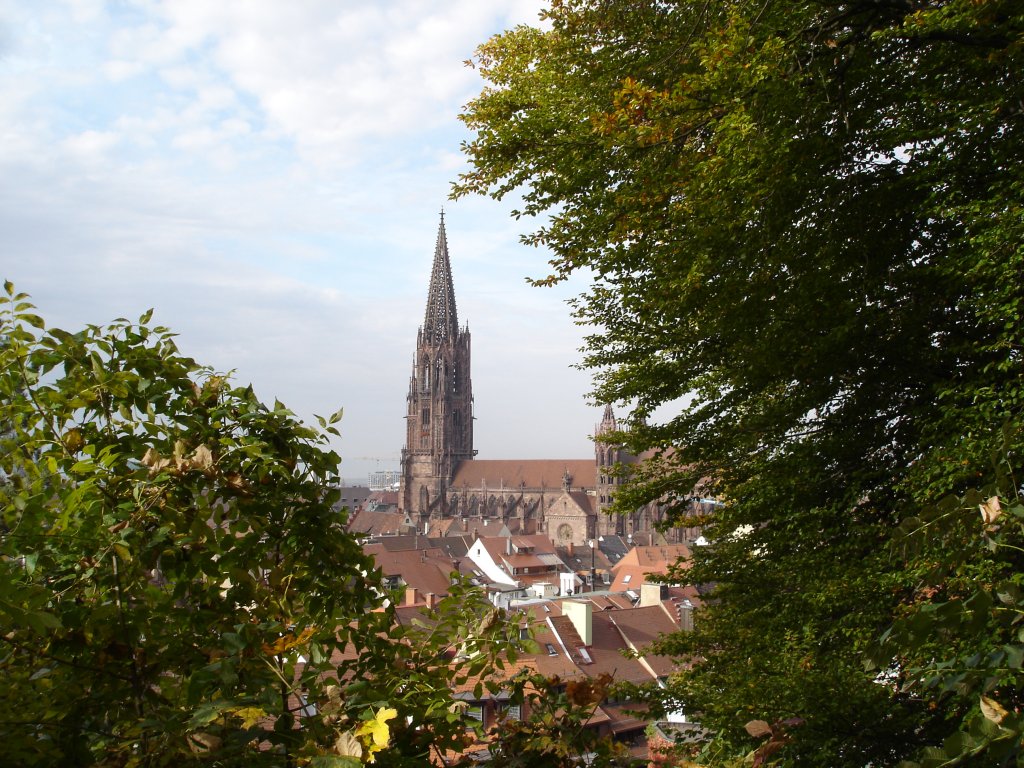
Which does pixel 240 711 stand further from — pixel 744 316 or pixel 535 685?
pixel 744 316

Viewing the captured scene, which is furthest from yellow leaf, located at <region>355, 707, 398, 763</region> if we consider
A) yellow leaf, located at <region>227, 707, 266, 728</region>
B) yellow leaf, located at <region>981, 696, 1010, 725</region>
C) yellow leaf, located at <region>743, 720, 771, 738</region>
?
yellow leaf, located at <region>981, 696, 1010, 725</region>

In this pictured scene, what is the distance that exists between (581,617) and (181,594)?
24479mm

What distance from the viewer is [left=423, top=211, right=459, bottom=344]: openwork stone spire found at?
341 ft

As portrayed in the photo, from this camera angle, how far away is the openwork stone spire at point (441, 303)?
104m

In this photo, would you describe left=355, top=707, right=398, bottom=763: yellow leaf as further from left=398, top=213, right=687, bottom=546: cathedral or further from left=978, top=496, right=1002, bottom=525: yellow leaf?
left=398, top=213, right=687, bottom=546: cathedral

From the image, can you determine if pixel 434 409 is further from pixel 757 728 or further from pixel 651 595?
pixel 757 728

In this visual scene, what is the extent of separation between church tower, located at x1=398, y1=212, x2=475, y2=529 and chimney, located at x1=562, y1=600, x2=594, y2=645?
76511 mm

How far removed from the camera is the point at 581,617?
86.2 ft

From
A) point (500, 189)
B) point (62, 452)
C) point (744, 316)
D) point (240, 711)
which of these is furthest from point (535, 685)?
point (500, 189)

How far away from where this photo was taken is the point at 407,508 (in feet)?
338

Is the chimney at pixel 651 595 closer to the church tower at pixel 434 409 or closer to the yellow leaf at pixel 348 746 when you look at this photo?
the yellow leaf at pixel 348 746

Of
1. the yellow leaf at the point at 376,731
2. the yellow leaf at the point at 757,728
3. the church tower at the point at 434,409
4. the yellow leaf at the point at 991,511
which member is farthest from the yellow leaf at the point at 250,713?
the church tower at the point at 434,409

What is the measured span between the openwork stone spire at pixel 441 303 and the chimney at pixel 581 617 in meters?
78.1

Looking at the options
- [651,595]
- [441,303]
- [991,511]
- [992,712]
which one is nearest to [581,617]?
[651,595]
